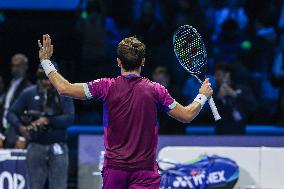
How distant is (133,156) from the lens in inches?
232

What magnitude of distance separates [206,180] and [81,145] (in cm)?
160

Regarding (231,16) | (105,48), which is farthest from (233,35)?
(105,48)

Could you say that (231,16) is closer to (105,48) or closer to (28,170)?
(105,48)

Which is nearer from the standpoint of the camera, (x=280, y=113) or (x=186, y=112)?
(x=186, y=112)

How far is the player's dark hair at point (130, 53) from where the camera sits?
232 inches

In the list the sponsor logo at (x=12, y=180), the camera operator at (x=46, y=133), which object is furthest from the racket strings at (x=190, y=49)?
the sponsor logo at (x=12, y=180)

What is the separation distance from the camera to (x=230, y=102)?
10.1m

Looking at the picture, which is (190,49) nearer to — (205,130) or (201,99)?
(201,99)

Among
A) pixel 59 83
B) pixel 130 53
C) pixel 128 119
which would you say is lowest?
pixel 128 119

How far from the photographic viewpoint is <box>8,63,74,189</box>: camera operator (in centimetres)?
869

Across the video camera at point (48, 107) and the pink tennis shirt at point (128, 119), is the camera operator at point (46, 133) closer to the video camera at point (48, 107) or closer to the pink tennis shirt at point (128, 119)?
the video camera at point (48, 107)

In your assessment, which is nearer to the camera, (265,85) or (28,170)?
(28,170)

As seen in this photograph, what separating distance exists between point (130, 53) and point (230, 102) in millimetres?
4394

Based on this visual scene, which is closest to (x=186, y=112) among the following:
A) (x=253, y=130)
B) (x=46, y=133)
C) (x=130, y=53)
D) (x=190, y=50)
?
(x=130, y=53)
